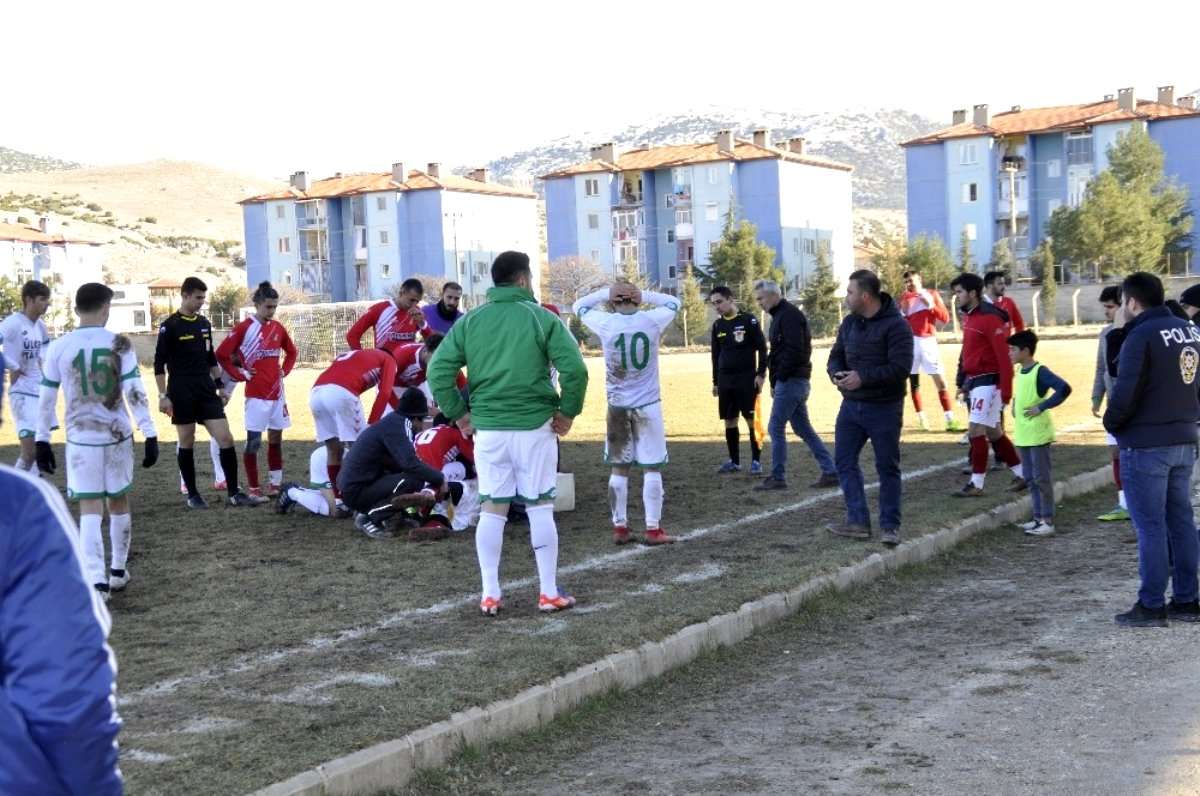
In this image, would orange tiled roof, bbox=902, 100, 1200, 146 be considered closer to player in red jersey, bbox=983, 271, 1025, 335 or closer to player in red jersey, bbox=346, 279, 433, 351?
player in red jersey, bbox=983, 271, 1025, 335

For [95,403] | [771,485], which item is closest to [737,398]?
[771,485]

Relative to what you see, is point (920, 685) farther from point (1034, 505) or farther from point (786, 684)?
point (1034, 505)

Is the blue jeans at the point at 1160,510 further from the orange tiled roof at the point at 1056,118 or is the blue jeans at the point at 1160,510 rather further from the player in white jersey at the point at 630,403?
the orange tiled roof at the point at 1056,118

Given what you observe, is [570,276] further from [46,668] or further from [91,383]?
[46,668]

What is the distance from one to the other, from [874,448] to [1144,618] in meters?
2.77

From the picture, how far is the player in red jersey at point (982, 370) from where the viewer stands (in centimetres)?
A: 1334

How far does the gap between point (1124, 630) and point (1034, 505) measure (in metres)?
3.97

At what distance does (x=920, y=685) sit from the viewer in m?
7.20

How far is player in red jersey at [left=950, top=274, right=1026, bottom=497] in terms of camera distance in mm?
13336

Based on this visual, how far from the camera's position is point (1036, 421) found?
11758 mm

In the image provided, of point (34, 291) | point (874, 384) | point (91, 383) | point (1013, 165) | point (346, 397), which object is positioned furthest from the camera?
point (1013, 165)

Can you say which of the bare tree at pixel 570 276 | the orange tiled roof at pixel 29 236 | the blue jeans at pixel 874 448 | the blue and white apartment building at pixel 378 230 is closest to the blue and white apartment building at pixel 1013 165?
the bare tree at pixel 570 276

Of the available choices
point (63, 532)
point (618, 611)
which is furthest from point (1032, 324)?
point (63, 532)

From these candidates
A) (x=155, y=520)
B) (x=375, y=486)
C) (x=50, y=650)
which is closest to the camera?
(x=50, y=650)
